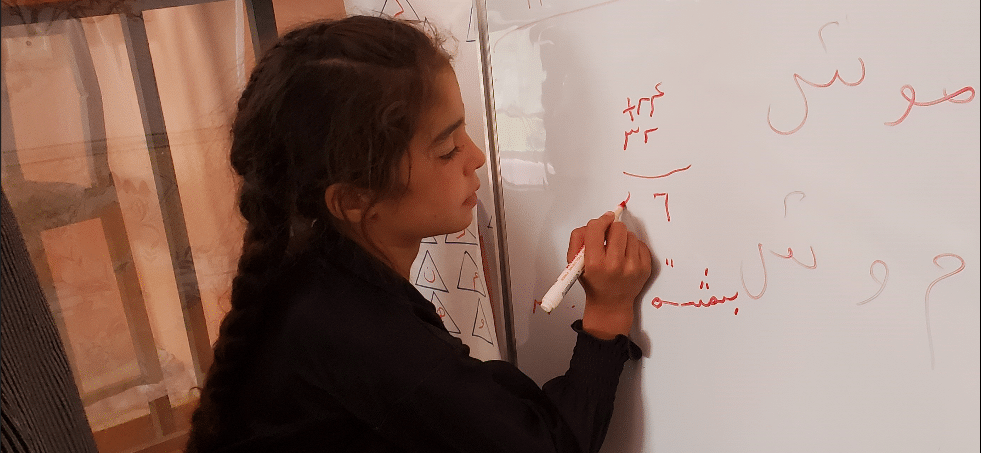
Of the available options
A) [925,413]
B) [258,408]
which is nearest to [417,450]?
[258,408]

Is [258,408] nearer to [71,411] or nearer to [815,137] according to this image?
[71,411]

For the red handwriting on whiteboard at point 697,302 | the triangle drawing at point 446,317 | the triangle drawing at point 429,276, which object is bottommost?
the triangle drawing at point 446,317

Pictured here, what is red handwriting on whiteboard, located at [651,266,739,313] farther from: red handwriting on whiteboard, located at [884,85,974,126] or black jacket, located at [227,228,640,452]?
red handwriting on whiteboard, located at [884,85,974,126]

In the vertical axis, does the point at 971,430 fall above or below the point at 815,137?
below

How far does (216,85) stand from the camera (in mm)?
1062

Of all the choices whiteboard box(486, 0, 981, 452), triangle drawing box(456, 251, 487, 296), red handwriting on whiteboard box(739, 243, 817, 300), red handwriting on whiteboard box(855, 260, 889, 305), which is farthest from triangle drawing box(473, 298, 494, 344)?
red handwriting on whiteboard box(855, 260, 889, 305)

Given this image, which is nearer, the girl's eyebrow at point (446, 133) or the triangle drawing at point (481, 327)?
the girl's eyebrow at point (446, 133)

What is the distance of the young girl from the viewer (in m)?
0.60

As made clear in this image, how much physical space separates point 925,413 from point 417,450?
0.41 m

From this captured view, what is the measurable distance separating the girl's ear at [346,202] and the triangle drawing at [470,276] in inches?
8.7

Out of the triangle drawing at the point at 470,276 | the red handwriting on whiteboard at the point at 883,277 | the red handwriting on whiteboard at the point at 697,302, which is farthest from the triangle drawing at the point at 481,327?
the red handwriting on whiteboard at the point at 883,277

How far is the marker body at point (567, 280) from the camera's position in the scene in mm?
638

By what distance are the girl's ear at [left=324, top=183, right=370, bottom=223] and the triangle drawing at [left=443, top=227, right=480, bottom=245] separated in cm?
20

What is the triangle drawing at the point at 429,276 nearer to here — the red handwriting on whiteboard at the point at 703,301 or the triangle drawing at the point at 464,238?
the triangle drawing at the point at 464,238
